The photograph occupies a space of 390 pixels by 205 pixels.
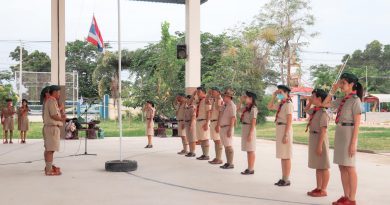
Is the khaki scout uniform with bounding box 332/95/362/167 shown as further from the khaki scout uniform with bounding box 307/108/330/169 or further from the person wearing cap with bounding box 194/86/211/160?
the person wearing cap with bounding box 194/86/211/160

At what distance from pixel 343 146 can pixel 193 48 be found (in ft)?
25.5

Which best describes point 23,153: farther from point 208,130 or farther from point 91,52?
→ point 91,52

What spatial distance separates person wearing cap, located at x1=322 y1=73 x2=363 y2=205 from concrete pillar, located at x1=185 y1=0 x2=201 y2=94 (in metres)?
A: 7.35

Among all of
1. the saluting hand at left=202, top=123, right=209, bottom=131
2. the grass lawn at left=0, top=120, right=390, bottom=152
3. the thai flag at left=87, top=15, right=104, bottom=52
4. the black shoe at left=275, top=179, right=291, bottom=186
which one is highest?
the thai flag at left=87, top=15, right=104, bottom=52

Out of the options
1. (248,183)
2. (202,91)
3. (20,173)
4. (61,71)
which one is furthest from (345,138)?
(61,71)

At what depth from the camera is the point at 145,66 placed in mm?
23531

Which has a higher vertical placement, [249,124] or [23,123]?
[249,124]

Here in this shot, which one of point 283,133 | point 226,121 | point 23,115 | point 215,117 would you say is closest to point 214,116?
point 215,117

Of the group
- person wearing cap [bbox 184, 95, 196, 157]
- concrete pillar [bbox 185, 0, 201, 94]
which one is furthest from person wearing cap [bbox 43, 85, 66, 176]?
concrete pillar [bbox 185, 0, 201, 94]

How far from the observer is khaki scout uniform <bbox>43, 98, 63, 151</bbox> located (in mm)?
6234

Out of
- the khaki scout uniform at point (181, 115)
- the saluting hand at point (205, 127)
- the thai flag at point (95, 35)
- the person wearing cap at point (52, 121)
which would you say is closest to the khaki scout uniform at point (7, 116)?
the thai flag at point (95, 35)

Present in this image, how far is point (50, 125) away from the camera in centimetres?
630

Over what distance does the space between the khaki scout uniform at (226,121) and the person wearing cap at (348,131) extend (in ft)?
8.49

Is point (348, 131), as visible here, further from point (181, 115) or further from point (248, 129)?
point (181, 115)
